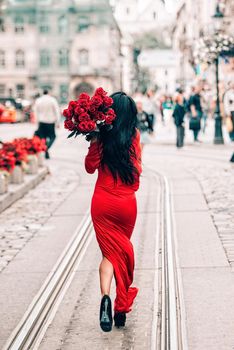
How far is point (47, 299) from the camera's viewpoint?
21.1 feet

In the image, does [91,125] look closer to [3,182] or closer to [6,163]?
[3,182]

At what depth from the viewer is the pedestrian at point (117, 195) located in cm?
539

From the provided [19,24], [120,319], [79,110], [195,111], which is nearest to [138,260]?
[120,319]

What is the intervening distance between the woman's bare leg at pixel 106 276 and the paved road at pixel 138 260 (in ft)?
1.08

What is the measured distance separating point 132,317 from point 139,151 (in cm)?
126

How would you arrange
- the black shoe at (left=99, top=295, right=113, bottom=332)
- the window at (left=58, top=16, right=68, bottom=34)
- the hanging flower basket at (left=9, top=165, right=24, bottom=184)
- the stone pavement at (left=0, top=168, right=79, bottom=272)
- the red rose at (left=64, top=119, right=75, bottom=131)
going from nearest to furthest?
the red rose at (left=64, top=119, right=75, bottom=131), the black shoe at (left=99, top=295, right=113, bottom=332), the stone pavement at (left=0, top=168, right=79, bottom=272), the hanging flower basket at (left=9, top=165, right=24, bottom=184), the window at (left=58, top=16, right=68, bottom=34)

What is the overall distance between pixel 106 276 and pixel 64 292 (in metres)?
1.29

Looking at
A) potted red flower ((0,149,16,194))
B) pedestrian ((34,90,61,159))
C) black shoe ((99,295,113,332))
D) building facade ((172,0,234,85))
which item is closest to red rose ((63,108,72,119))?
black shoe ((99,295,113,332))

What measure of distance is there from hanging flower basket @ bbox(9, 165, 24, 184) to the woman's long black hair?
818 cm

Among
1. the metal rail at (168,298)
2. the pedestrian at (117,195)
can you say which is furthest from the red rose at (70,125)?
the metal rail at (168,298)

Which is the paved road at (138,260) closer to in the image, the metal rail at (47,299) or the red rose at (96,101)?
the metal rail at (47,299)

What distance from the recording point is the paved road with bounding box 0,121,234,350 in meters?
5.49

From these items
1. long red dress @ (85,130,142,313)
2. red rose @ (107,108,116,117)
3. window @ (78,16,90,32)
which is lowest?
long red dress @ (85,130,142,313)

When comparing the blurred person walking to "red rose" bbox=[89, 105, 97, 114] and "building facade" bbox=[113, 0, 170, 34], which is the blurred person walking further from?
"building facade" bbox=[113, 0, 170, 34]
